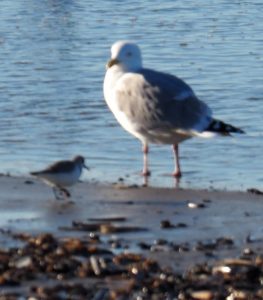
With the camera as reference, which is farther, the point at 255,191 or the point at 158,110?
the point at 158,110

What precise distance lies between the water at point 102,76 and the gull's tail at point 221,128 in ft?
1.48

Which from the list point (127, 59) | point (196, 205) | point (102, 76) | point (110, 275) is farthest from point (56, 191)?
point (102, 76)

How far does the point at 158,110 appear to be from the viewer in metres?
10.6

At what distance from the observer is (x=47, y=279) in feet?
22.3

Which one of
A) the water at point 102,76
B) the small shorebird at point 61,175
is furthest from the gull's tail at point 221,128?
the small shorebird at point 61,175

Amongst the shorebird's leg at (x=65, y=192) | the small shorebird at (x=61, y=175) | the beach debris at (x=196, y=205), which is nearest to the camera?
the beach debris at (x=196, y=205)

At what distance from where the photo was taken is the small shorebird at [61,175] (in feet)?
29.6

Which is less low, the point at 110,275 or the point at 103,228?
the point at 110,275

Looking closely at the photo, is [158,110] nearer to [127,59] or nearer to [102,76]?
[127,59]

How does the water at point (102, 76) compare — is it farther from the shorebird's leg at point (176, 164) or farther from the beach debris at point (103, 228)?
the beach debris at point (103, 228)

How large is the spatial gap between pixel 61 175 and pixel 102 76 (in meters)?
7.05

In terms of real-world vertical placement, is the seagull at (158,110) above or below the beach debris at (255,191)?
above

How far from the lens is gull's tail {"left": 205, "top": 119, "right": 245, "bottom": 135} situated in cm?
1006

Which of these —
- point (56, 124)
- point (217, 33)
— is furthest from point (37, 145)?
point (217, 33)
